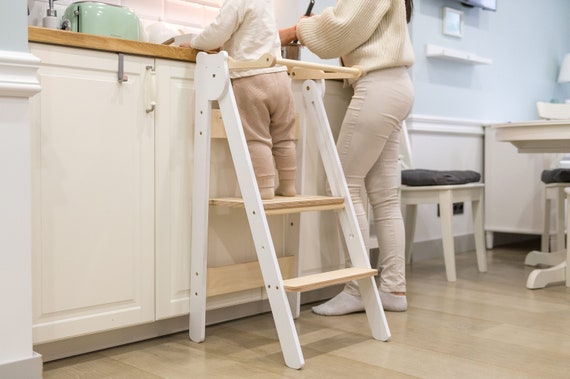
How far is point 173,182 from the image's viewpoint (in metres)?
2.07

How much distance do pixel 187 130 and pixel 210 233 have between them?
1.12 ft

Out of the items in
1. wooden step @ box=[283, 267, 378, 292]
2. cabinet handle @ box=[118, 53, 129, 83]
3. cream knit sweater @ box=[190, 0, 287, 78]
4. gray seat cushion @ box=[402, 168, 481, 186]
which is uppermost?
cream knit sweater @ box=[190, 0, 287, 78]

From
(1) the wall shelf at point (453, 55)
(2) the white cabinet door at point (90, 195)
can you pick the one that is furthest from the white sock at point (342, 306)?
(1) the wall shelf at point (453, 55)

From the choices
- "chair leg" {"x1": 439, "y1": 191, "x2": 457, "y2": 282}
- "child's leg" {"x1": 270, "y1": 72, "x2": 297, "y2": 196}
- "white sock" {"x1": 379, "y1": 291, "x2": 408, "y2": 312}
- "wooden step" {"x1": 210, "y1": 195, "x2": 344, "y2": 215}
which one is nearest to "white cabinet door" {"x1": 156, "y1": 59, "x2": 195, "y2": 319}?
"wooden step" {"x1": 210, "y1": 195, "x2": 344, "y2": 215}

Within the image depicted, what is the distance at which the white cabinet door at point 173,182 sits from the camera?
80.2 inches

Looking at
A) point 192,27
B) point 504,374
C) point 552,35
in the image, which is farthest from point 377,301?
point 552,35

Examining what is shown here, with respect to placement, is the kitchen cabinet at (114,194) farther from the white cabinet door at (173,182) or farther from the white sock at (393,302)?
the white sock at (393,302)

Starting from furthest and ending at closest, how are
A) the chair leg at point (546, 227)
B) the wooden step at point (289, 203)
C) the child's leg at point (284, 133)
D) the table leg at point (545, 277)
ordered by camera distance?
the chair leg at point (546, 227) < the table leg at point (545, 277) < the child's leg at point (284, 133) < the wooden step at point (289, 203)

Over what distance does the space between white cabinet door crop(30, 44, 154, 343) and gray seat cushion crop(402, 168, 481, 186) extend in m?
1.66

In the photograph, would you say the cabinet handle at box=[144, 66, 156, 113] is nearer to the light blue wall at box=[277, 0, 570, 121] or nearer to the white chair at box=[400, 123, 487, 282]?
the light blue wall at box=[277, 0, 570, 121]

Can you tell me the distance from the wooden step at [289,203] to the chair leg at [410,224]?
1.37m

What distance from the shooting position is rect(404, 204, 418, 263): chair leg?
3502 millimetres

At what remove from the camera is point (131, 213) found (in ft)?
6.47

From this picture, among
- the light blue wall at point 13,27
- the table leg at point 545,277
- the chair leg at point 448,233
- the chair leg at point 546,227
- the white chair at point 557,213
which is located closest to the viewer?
the light blue wall at point 13,27
